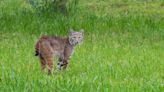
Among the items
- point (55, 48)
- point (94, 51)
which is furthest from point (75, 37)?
point (94, 51)

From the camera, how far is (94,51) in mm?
14414

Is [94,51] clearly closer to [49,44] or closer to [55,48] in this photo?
[55,48]

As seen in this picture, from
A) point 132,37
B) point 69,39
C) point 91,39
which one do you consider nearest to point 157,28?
point 132,37

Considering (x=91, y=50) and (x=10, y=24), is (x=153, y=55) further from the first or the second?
(x=10, y=24)

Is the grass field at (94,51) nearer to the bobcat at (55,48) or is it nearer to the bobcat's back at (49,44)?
the bobcat at (55,48)

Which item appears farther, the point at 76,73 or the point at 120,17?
the point at 120,17

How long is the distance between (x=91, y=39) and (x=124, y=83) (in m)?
7.16

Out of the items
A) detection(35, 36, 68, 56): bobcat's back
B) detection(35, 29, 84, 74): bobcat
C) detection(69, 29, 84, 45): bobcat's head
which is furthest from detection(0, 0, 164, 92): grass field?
detection(69, 29, 84, 45): bobcat's head

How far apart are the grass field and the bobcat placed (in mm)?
272

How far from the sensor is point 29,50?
14.5 meters

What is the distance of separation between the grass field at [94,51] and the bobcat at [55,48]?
0.89 feet

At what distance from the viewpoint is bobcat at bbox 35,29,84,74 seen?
11000mm

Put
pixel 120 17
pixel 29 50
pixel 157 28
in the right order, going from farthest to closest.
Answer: pixel 120 17 → pixel 157 28 → pixel 29 50

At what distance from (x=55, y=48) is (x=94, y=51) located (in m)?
3.14
